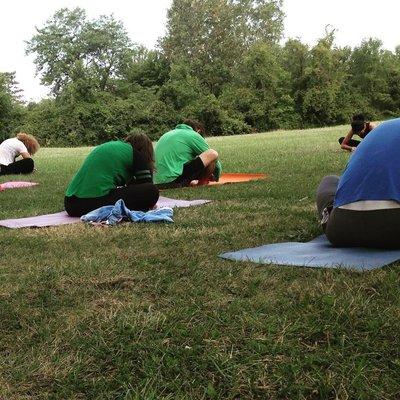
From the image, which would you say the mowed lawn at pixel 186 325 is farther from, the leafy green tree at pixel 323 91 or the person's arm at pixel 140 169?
the leafy green tree at pixel 323 91

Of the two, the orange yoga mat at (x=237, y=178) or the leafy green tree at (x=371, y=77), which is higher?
the leafy green tree at (x=371, y=77)

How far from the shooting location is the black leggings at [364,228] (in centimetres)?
277

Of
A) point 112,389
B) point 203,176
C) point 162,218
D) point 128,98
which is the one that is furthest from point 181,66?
point 112,389

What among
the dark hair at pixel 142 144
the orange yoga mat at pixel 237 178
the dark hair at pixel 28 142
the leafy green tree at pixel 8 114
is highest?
the leafy green tree at pixel 8 114

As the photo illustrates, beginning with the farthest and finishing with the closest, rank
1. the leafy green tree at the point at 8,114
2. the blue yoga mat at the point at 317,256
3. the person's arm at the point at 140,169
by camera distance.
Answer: the leafy green tree at the point at 8,114, the person's arm at the point at 140,169, the blue yoga mat at the point at 317,256

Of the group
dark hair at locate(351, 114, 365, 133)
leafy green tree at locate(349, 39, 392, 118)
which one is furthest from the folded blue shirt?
leafy green tree at locate(349, 39, 392, 118)

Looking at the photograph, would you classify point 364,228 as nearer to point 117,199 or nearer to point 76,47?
point 117,199

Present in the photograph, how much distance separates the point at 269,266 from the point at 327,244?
67cm

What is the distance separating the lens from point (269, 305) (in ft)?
6.95

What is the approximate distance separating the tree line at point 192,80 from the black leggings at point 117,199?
88.4 ft

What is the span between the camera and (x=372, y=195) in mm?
2770

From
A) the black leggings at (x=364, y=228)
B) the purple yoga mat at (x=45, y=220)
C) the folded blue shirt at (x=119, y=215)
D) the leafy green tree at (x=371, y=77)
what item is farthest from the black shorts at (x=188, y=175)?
the leafy green tree at (x=371, y=77)

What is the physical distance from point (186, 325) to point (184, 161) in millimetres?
5188

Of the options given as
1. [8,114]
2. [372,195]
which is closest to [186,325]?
[372,195]
